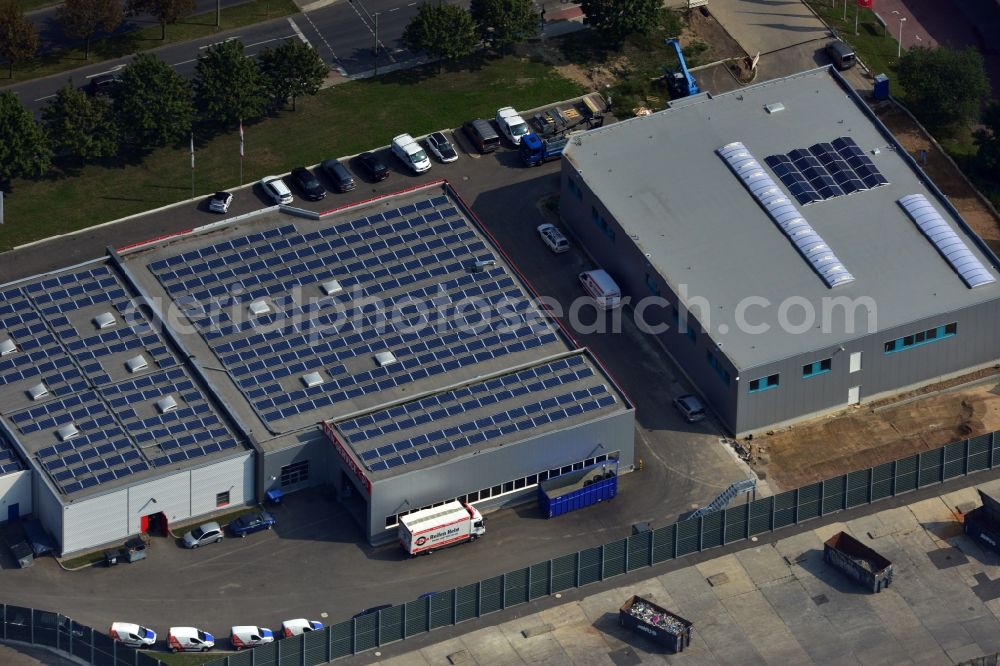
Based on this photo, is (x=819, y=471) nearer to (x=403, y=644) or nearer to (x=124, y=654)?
(x=403, y=644)

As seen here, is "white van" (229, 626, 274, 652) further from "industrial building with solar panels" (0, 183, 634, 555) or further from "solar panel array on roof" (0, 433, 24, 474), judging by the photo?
"solar panel array on roof" (0, 433, 24, 474)

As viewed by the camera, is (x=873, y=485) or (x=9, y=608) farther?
(x=873, y=485)

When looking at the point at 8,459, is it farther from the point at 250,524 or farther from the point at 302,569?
the point at 302,569

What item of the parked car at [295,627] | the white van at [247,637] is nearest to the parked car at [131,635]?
the white van at [247,637]

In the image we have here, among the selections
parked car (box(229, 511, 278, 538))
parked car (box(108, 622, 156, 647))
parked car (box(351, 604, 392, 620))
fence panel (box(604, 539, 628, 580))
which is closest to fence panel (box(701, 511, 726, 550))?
fence panel (box(604, 539, 628, 580))

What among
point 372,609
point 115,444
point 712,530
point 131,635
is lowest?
point 372,609

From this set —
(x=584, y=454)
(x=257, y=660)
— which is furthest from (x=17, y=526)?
(x=584, y=454)

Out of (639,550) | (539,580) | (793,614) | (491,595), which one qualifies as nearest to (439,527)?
(491,595)
